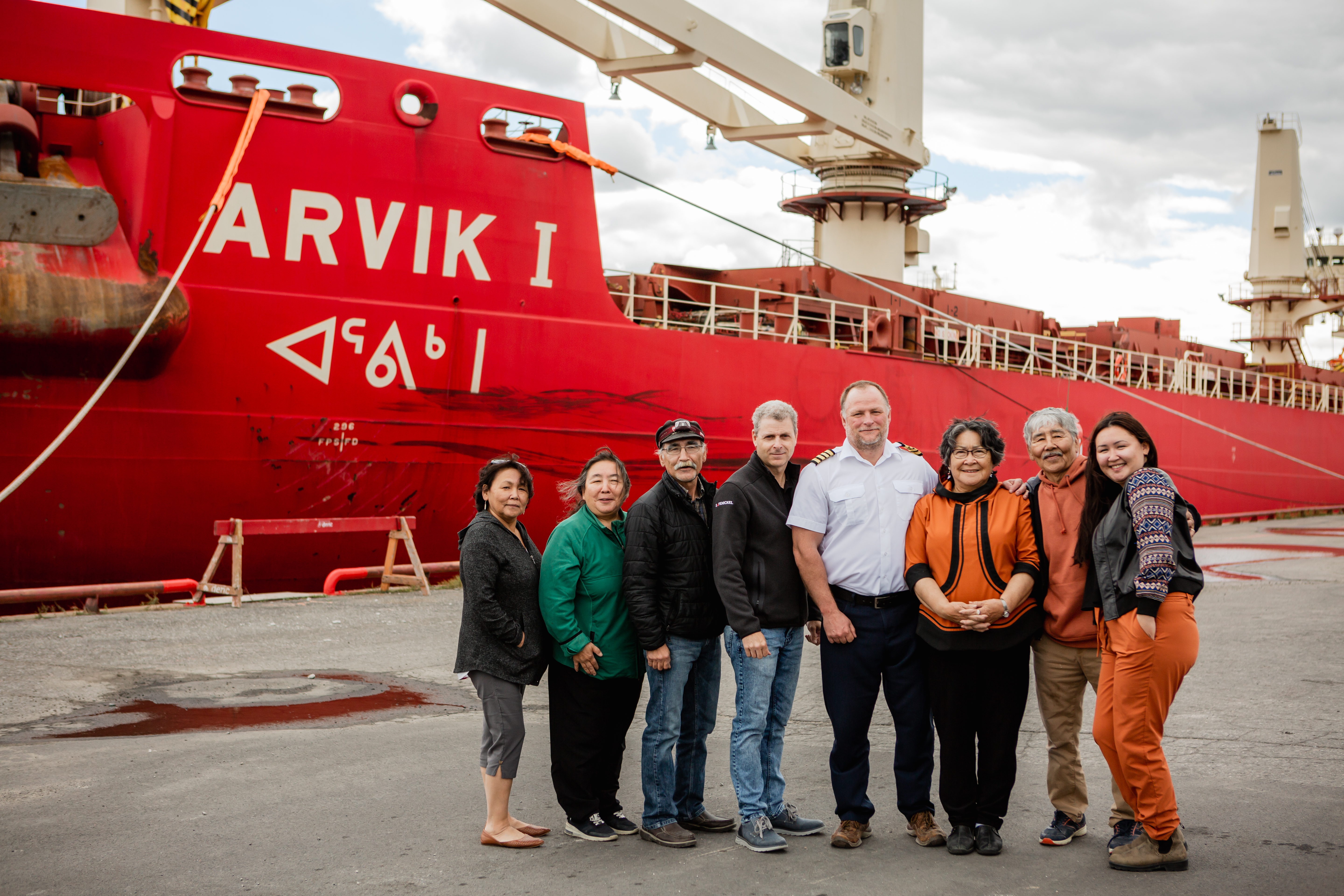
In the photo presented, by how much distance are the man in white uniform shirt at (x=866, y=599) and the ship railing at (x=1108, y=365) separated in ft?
38.2

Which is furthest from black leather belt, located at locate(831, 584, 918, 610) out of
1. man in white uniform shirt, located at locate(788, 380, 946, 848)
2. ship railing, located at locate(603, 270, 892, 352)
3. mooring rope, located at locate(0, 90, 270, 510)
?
ship railing, located at locate(603, 270, 892, 352)

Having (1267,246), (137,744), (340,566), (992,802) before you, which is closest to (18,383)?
(340,566)

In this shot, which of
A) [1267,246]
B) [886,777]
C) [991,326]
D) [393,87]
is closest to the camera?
[886,777]

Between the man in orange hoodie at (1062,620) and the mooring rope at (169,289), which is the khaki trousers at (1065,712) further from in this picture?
the mooring rope at (169,289)

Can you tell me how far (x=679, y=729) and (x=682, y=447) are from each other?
1084 mm

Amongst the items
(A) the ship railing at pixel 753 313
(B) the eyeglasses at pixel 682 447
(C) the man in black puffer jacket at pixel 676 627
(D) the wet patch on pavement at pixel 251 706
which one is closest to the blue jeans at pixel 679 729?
(C) the man in black puffer jacket at pixel 676 627

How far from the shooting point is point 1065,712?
14.1 feet

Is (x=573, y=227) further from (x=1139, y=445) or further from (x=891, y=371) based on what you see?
(x=1139, y=445)

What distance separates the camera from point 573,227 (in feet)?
37.9

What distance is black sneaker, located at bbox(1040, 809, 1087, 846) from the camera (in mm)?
4129

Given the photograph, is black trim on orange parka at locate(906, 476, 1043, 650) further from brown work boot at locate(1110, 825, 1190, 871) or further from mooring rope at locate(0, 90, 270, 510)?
mooring rope at locate(0, 90, 270, 510)

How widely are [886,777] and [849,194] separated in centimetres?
1737

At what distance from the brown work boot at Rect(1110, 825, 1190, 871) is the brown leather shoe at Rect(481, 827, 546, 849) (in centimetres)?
202

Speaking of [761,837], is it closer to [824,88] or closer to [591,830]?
[591,830]
